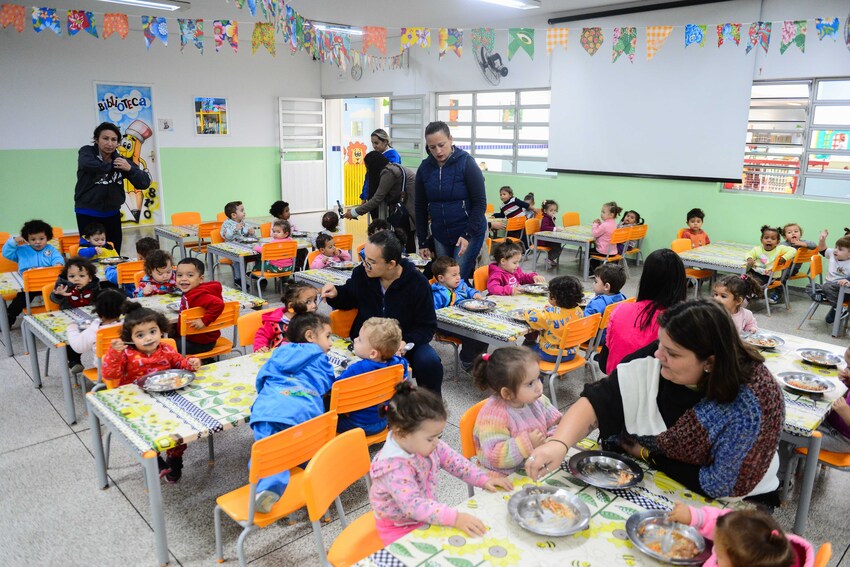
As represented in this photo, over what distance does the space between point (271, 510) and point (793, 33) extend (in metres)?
8.10

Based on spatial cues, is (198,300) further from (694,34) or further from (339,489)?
(694,34)

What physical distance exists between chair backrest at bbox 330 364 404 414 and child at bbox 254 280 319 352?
34.1 inches

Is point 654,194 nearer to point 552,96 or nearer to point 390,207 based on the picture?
point 552,96

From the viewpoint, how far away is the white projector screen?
328 inches

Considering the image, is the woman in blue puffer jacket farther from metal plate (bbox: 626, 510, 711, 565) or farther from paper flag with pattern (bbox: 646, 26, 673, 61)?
paper flag with pattern (bbox: 646, 26, 673, 61)

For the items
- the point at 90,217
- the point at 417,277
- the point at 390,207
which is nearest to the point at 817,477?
the point at 417,277

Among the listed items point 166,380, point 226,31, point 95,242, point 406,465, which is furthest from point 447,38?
point 406,465

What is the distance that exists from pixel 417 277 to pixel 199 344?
1.74 m

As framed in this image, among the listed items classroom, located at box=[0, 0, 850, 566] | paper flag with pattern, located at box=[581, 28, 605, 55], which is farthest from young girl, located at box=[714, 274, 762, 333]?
paper flag with pattern, located at box=[581, 28, 605, 55]

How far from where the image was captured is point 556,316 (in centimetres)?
398

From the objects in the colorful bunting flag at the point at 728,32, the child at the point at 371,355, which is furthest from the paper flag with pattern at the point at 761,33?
the child at the point at 371,355

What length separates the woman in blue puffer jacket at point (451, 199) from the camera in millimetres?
5127

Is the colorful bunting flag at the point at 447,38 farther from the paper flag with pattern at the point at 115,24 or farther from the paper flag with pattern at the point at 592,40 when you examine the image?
the paper flag with pattern at the point at 115,24

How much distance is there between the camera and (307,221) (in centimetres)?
1330
